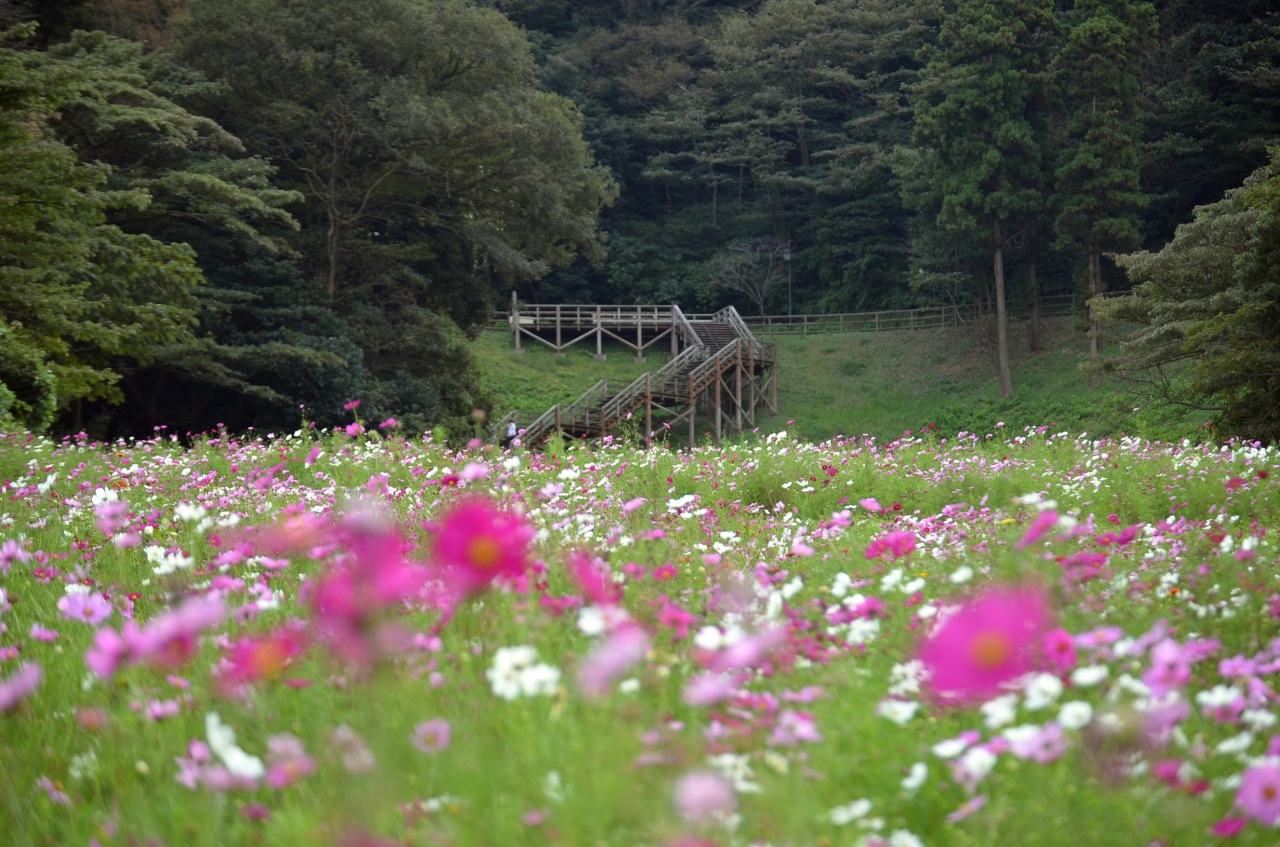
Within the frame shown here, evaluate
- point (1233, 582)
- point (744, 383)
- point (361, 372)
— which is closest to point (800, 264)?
point (744, 383)

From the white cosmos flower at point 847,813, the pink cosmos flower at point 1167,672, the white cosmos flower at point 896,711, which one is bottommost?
the white cosmos flower at point 847,813

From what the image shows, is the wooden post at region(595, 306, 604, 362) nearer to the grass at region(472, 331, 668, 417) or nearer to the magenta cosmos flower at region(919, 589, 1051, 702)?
the grass at region(472, 331, 668, 417)

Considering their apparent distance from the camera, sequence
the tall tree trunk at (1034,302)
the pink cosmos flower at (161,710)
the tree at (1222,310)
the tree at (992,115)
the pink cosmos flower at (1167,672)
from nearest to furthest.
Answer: the pink cosmos flower at (1167,672) < the pink cosmos flower at (161,710) < the tree at (1222,310) < the tree at (992,115) < the tall tree trunk at (1034,302)

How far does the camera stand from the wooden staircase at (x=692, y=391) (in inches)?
878

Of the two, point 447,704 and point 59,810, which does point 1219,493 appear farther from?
point 59,810

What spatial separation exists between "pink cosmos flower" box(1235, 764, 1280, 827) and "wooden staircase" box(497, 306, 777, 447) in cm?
1831

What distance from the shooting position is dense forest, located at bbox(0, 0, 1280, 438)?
1214 cm

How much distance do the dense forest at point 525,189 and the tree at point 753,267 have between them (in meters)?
0.13

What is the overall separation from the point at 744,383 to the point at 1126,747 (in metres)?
27.3

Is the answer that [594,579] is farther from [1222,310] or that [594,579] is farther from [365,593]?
[1222,310]

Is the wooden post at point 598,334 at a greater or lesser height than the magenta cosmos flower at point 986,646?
lesser

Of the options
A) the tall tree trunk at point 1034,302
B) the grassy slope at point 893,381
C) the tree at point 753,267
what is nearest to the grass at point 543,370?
the grassy slope at point 893,381

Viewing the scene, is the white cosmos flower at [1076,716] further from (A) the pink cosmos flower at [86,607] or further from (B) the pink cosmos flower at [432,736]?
(A) the pink cosmos flower at [86,607]

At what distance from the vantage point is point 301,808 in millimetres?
1814
